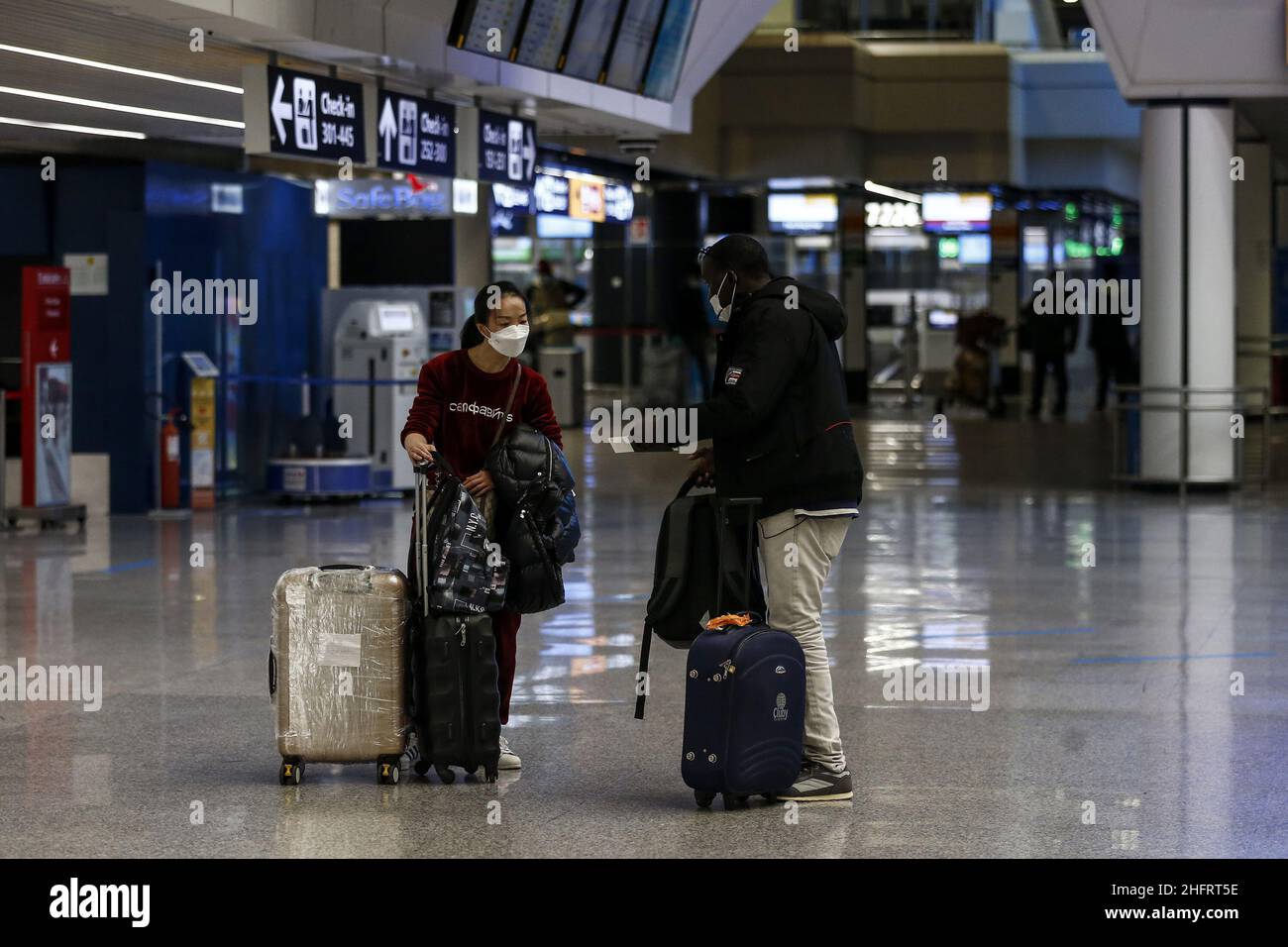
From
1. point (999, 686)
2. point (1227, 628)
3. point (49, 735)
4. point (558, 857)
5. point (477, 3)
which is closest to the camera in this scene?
point (558, 857)

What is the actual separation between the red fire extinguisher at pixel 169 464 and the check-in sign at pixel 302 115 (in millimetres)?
4203

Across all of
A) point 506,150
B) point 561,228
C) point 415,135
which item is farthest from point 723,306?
point 561,228

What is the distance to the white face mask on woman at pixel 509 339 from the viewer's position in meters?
6.88

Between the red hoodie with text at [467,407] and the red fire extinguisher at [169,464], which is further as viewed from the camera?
the red fire extinguisher at [169,464]

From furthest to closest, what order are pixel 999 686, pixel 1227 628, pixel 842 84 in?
1. pixel 842 84
2. pixel 1227 628
3. pixel 999 686

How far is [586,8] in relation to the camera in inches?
608

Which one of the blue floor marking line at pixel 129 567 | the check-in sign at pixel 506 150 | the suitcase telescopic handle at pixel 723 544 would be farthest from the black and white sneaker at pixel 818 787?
the check-in sign at pixel 506 150

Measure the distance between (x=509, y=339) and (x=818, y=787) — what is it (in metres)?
1.81

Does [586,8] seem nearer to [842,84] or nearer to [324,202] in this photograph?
[324,202]

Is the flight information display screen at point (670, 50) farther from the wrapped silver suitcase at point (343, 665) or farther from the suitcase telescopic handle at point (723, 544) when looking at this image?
the suitcase telescopic handle at point (723, 544)

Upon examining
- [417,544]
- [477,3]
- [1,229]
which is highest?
[477,3]

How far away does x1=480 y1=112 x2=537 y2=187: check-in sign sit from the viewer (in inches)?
610
